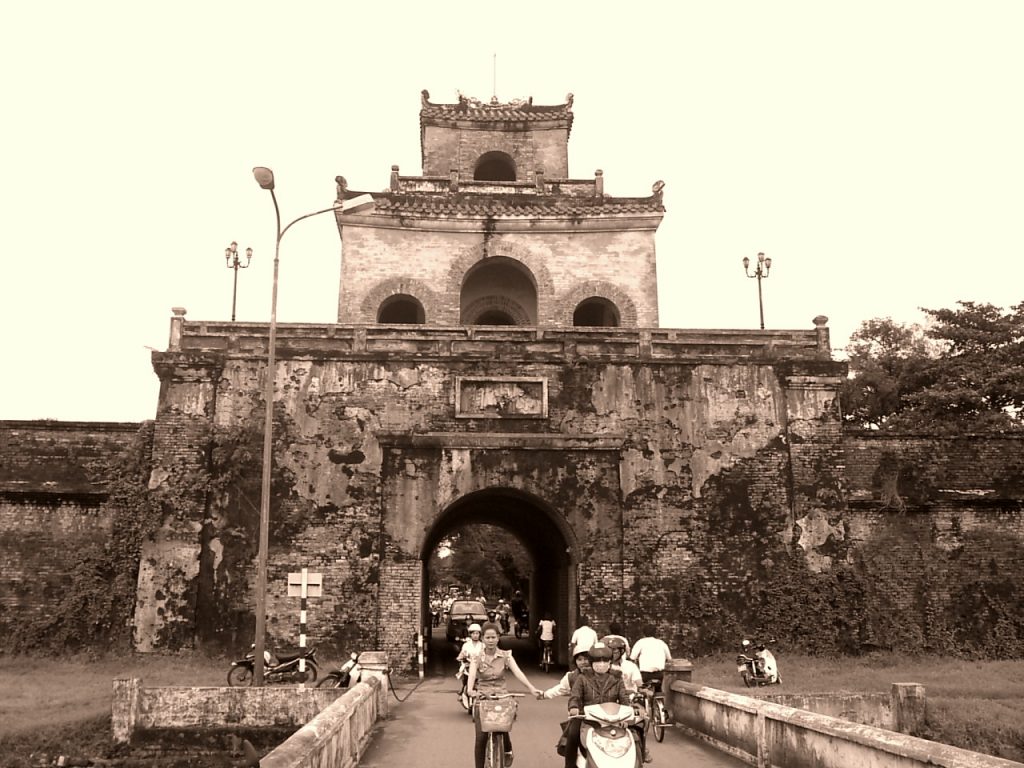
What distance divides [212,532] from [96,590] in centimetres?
234

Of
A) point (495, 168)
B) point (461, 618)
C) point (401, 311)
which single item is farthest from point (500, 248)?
point (461, 618)

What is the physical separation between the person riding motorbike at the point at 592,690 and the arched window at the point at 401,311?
1839cm

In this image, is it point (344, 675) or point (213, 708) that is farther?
point (344, 675)

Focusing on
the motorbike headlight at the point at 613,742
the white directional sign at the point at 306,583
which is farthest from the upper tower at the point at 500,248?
the motorbike headlight at the point at 613,742

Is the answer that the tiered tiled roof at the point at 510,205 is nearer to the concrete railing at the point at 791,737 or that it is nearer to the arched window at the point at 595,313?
the arched window at the point at 595,313

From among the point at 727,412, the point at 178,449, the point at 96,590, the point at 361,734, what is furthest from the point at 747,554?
the point at 96,590

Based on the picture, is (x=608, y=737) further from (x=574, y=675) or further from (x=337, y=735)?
(x=337, y=735)

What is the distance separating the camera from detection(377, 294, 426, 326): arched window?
24.5 meters

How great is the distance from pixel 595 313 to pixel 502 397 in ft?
29.8

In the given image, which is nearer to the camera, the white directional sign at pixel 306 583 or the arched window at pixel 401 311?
the white directional sign at pixel 306 583

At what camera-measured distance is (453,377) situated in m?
17.1

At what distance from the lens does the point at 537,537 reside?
21.3m

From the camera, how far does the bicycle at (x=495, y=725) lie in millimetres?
6996

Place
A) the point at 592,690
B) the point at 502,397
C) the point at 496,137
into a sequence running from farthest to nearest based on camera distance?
the point at 496,137
the point at 502,397
the point at 592,690
